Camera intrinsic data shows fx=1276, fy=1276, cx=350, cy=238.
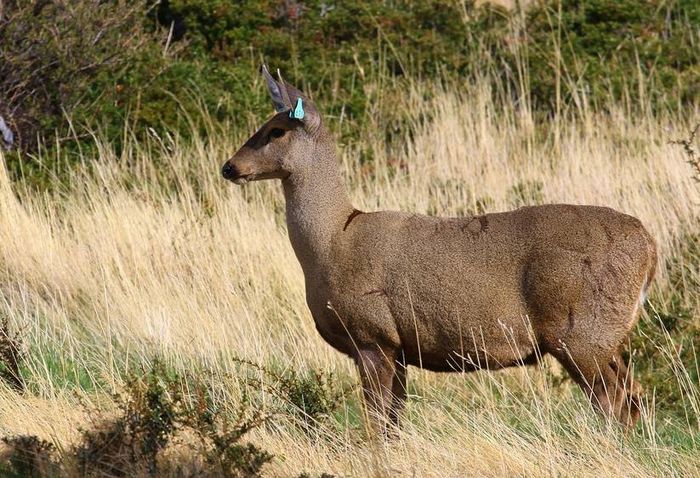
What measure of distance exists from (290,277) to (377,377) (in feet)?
8.88

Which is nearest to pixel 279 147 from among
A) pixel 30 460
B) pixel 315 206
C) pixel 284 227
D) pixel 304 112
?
pixel 304 112

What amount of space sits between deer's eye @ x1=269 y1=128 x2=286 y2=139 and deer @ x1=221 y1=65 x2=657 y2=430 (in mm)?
192

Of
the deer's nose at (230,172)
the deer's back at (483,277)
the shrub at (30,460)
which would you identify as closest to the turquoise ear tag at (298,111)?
the deer's nose at (230,172)

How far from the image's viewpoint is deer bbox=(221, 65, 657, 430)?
6242 mm

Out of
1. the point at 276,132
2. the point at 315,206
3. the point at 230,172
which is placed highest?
the point at 276,132

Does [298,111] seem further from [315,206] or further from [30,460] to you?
[30,460]

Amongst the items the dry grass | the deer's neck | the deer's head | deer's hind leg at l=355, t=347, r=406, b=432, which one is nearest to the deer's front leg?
deer's hind leg at l=355, t=347, r=406, b=432

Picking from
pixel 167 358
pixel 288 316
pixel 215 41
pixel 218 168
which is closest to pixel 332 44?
pixel 215 41

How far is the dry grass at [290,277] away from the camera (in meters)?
5.90

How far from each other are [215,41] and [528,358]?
27.1 ft

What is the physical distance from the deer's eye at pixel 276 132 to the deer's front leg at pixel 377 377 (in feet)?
4.05

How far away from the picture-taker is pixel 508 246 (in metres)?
6.36

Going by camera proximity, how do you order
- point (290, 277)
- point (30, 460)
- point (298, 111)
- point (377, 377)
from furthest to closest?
1. point (290, 277)
2. point (298, 111)
3. point (377, 377)
4. point (30, 460)

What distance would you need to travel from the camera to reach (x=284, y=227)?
9.91 metres
